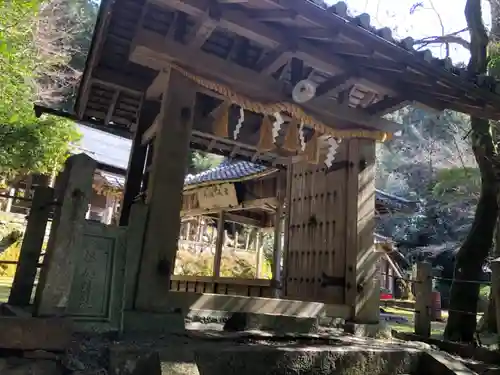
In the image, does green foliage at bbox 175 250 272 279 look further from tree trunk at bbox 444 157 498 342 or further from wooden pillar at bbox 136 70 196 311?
wooden pillar at bbox 136 70 196 311

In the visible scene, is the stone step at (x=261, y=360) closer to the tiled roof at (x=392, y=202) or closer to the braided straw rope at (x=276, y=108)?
the braided straw rope at (x=276, y=108)

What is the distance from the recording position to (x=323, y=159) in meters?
7.22

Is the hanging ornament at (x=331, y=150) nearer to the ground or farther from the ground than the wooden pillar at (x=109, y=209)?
nearer to the ground

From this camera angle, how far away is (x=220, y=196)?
11812 mm

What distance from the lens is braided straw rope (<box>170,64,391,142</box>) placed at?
5149mm

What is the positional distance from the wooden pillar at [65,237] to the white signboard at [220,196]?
7615mm

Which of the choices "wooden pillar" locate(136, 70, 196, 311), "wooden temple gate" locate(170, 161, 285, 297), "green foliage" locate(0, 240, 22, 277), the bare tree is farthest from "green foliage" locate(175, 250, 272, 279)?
"wooden pillar" locate(136, 70, 196, 311)

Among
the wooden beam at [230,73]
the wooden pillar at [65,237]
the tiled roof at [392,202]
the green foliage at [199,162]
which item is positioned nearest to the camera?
the wooden pillar at [65,237]

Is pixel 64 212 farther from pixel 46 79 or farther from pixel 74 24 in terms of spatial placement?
pixel 74 24

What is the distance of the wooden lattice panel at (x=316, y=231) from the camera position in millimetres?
6477

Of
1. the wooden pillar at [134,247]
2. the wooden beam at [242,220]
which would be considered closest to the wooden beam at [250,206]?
the wooden beam at [242,220]

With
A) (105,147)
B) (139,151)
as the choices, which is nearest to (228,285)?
(139,151)

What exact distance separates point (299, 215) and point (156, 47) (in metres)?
4.07

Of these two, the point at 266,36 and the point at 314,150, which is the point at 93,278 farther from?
the point at 314,150
